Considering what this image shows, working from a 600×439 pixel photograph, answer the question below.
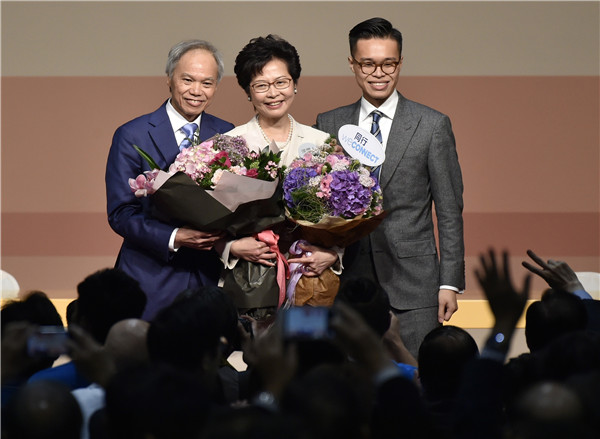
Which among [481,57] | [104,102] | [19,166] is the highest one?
[481,57]

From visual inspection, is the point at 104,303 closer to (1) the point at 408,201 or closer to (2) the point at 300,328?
(2) the point at 300,328

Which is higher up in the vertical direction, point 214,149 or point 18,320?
point 214,149

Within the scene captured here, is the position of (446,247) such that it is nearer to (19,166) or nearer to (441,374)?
(441,374)

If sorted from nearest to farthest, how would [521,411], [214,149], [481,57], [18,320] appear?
[521,411], [18,320], [214,149], [481,57]

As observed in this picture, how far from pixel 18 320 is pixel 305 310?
2.29ft

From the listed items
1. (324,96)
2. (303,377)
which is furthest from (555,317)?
(324,96)

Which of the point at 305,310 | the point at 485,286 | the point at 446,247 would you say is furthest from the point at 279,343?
the point at 446,247

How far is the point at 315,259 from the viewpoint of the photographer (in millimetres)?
2803

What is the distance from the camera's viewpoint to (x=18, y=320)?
2.03 meters

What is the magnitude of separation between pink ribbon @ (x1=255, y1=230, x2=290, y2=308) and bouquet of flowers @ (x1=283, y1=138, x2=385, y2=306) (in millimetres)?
83

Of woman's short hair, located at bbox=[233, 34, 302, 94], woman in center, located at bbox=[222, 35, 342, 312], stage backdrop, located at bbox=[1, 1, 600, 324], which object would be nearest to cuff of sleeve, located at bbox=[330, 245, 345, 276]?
woman in center, located at bbox=[222, 35, 342, 312]

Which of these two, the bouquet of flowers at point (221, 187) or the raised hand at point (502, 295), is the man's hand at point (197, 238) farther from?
the raised hand at point (502, 295)

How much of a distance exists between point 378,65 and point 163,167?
826mm

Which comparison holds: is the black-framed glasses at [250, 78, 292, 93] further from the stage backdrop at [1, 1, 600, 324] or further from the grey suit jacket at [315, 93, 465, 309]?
the stage backdrop at [1, 1, 600, 324]
